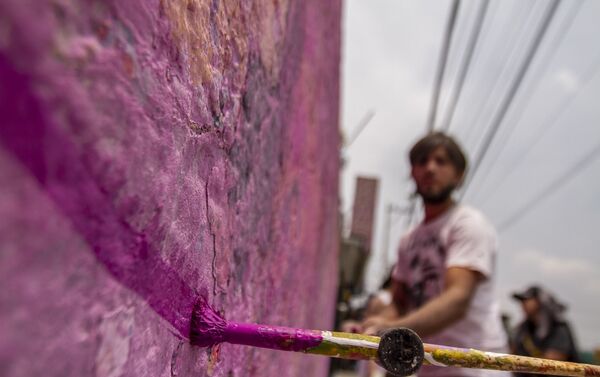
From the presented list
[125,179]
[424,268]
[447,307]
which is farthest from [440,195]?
[125,179]

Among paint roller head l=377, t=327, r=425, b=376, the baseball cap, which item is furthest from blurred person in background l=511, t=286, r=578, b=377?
paint roller head l=377, t=327, r=425, b=376

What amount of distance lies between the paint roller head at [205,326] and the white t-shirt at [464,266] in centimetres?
105

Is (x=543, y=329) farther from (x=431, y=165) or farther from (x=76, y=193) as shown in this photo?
(x=76, y=193)

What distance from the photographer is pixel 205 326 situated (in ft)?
2.41

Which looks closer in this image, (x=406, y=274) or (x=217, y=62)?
(x=217, y=62)

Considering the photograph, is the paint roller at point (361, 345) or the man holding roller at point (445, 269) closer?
the paint roller at point (361, 345)

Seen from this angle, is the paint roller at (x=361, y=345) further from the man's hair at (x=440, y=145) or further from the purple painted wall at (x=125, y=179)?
the man's hair at (x=440, y=145)

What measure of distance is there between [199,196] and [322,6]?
1769 millimetres

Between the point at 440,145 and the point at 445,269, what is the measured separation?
52cm

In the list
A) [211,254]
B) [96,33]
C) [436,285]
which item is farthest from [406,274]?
[96,33]

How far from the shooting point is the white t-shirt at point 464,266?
160 centimetres

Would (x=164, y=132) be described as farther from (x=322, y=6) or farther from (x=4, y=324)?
(x=322, y=6)

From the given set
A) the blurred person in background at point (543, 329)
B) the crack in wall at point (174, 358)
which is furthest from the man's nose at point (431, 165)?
the blurred person in background at point (543, 329)

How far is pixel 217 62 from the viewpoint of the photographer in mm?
753
